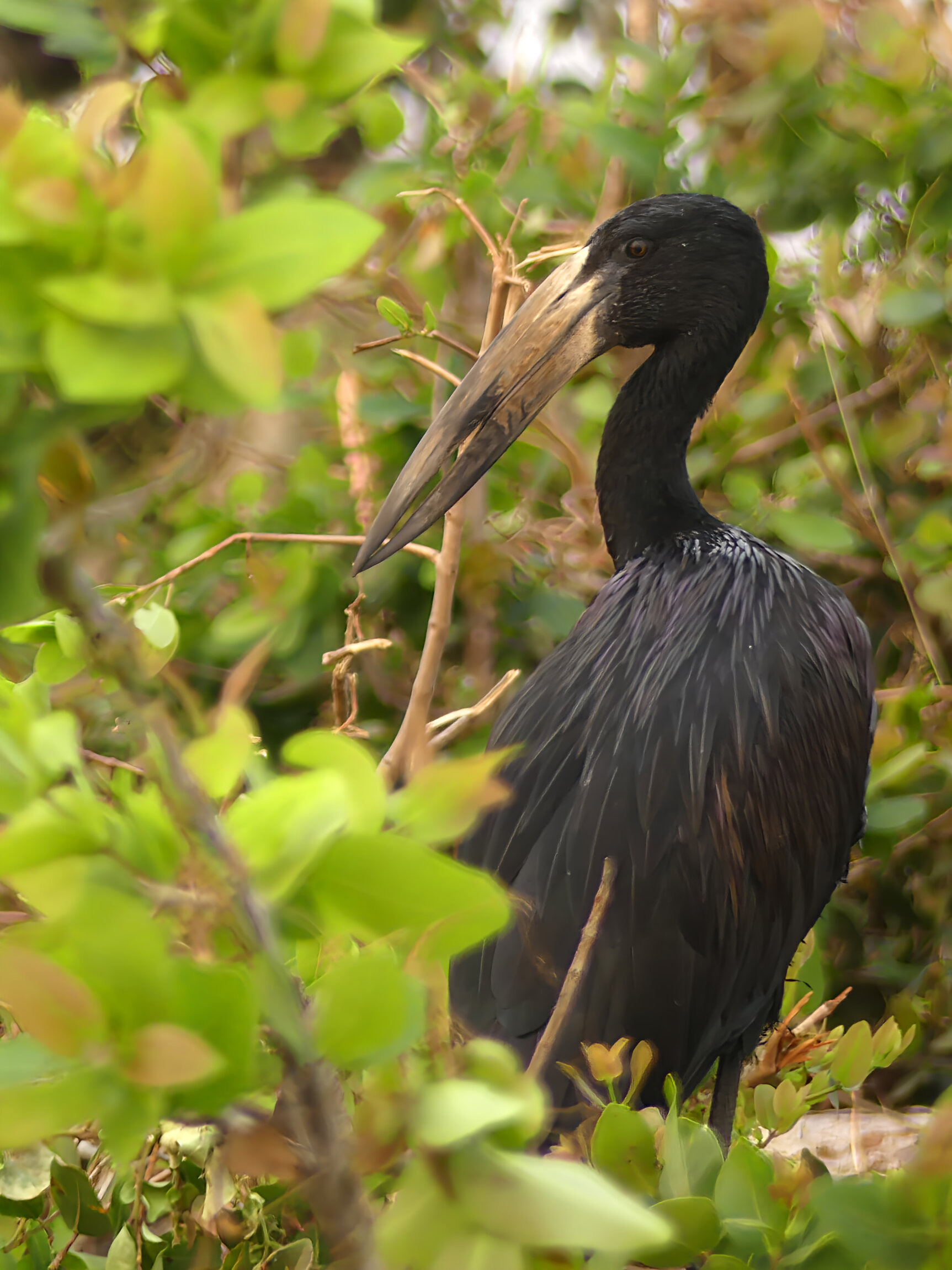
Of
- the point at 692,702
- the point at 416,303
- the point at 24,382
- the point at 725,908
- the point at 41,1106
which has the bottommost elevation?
the point at 725,908

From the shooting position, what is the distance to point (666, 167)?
81.2 inches

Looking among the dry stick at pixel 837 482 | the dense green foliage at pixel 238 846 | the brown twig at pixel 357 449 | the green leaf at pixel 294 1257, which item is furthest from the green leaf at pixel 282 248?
the dry stick at pixel 837 482

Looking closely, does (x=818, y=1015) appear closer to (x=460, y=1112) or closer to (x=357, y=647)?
(x=357, y=647)

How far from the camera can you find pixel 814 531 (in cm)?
184

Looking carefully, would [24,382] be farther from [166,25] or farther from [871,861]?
[871,861]

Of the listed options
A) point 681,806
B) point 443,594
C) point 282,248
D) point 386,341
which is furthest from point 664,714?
point 282,248

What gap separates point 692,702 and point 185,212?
1.32 metres

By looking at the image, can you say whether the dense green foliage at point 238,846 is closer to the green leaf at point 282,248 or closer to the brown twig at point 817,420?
the green leaf at point 282,248

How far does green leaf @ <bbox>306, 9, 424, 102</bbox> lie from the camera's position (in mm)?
324

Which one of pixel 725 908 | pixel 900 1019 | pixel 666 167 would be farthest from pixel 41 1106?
pixel 666 167

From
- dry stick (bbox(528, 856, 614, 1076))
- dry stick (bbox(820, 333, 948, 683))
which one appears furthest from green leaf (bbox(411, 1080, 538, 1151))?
dry stick (bbox(820, 333, 948, 683))

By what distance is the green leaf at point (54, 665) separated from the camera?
0.54m

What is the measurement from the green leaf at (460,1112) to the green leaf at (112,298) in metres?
0.20

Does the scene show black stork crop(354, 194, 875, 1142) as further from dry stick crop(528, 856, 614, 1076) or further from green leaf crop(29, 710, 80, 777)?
green leaf crop(29, 710, 80, 777)
